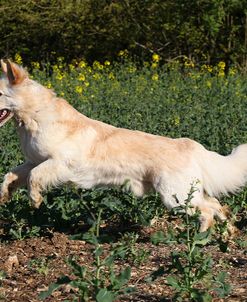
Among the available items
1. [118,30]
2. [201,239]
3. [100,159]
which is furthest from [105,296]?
[118,30]

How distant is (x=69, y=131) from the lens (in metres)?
6.16

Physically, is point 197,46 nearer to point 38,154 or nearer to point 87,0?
point 87,0

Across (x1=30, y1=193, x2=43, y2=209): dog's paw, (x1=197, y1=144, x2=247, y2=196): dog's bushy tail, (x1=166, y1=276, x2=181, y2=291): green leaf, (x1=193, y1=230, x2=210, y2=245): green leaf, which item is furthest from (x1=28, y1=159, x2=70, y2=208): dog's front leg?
(x1=166, y1=276, x2=181, y2=291): green leaf

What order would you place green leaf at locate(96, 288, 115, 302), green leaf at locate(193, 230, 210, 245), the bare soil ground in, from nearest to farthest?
green leaf at locate(96, 288, 115, 302) → green leaf at locate(193, 230, 210, 245) → the bare soil ground

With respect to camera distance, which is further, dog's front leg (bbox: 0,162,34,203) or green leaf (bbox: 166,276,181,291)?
dog's front leg (bbox: 0,162,34,203)

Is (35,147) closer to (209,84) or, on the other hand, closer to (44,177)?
(44,177)

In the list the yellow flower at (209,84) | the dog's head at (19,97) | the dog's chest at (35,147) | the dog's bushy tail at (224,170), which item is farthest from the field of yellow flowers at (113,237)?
the yellow flower at (209,84)

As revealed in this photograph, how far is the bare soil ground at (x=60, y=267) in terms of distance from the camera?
4.60 m

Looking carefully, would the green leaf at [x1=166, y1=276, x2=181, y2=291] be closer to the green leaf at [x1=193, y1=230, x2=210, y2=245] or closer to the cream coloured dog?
the green leaf at [x1=193, y1=230, x2=210, y2=245]

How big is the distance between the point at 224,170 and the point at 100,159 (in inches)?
43.1

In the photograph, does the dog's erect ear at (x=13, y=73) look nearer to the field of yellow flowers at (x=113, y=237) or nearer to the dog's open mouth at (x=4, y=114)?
the dog's open mouth at (x=4, y=114)

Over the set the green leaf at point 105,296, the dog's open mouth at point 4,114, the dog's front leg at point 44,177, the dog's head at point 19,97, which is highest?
the dog's head at point 19,97

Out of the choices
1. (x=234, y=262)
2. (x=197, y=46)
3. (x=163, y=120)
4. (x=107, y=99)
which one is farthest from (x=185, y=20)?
(x=234, y=262)

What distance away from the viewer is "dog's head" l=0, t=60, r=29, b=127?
6.10m
